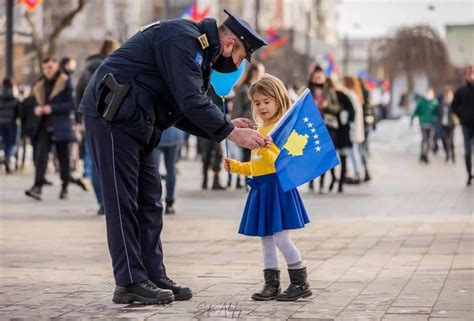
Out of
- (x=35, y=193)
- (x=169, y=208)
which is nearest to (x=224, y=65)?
(x=169, y=208)

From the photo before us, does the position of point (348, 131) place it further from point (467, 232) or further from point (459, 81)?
Result: point (459, 81)

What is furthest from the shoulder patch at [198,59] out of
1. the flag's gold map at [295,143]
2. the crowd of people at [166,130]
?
the crowd of people at [166,130]

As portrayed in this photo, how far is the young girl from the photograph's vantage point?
7.99m

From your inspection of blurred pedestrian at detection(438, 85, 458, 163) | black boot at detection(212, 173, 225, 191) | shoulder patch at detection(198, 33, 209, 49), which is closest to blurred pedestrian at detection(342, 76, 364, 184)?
black boot at detection(212, 173, 225, 191)

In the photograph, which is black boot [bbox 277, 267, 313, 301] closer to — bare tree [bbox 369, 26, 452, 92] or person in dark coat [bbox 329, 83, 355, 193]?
person in dark coat [bbox 329, 83, 355, 193]

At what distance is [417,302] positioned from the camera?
25.6 ft

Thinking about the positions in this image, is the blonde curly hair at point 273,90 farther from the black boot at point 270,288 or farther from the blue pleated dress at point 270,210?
the black boot at point 270,288

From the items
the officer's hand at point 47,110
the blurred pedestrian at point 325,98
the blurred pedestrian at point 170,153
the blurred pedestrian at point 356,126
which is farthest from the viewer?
the blurred pedestrian at point 356,126

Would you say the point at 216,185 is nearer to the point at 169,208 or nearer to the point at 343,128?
the point at 343,128

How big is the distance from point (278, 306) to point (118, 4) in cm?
7200

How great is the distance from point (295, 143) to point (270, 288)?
33.8 inches

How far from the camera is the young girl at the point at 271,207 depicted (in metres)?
7.99

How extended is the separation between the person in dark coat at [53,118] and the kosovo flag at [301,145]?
362 inches

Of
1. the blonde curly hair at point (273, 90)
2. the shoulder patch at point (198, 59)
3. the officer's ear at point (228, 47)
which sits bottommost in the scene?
the blonde curly hair at point (273, 90)
